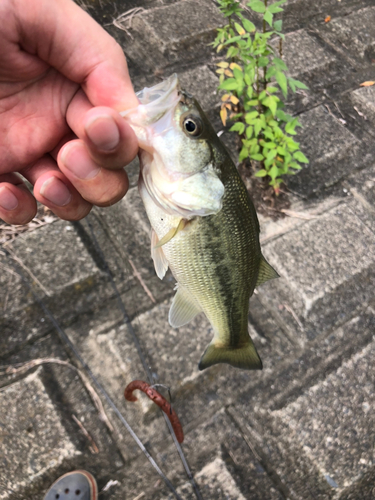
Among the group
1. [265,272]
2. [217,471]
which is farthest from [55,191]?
[217,471]

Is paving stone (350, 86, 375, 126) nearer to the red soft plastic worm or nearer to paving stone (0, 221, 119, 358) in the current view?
paving stone (0, 221, 119, 358)

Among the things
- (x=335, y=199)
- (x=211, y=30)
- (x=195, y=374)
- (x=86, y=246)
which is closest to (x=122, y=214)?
(x=86, y=246)

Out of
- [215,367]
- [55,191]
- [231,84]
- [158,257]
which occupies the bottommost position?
[215,367]

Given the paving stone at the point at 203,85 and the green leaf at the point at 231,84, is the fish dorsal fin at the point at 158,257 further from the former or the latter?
the paving stone at the point at 203,85

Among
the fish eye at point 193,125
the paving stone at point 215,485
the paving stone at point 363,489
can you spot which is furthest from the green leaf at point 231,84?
the paving stone at point 363,489

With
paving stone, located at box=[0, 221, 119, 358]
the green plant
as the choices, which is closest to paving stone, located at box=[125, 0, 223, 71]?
the green plant

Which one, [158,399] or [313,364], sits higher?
[158,399]

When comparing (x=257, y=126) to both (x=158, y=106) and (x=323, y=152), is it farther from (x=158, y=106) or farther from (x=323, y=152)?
(x=158, y=106)
